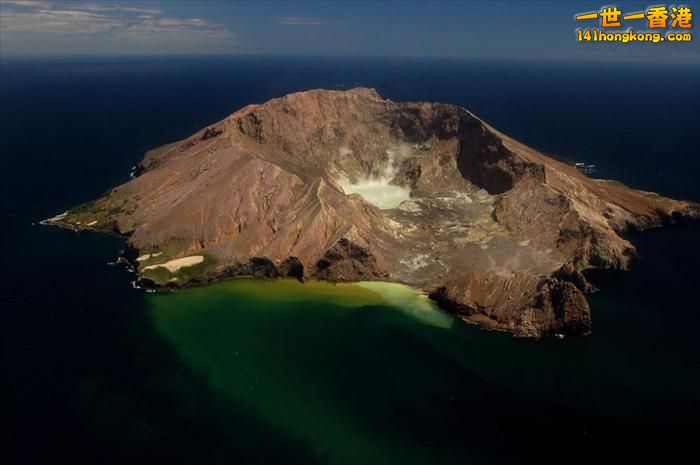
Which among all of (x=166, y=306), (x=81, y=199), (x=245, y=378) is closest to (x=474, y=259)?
(x=245, y=378)

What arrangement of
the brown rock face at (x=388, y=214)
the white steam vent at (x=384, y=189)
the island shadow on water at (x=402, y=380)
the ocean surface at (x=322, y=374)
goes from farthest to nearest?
the white steam vent at (x=384, y=189) < the brown rock face at (x=388, y=214) < the island shadow on water at (x=402, y=380) < the ocean surface at (x=322, y=374)

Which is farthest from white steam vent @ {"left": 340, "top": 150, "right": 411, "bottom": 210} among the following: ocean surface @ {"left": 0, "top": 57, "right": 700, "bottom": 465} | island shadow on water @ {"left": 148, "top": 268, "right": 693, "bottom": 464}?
island shadow on water @ {"left": 148, "top": 268, "right": 693, "bottom": 464}

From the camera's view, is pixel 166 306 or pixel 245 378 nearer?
pixel 245 378

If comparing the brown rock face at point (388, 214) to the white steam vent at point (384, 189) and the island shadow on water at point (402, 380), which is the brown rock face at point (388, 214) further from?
the island shadow on water at point (402, 380)

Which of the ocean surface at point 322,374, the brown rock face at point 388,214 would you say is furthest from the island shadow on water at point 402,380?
the brown rock face at point 388,214

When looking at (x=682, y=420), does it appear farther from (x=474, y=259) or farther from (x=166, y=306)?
(x=166, y=306)

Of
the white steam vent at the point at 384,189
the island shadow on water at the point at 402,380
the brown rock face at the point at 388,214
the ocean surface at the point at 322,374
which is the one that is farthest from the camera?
the white steam vent at the point at 384,189
